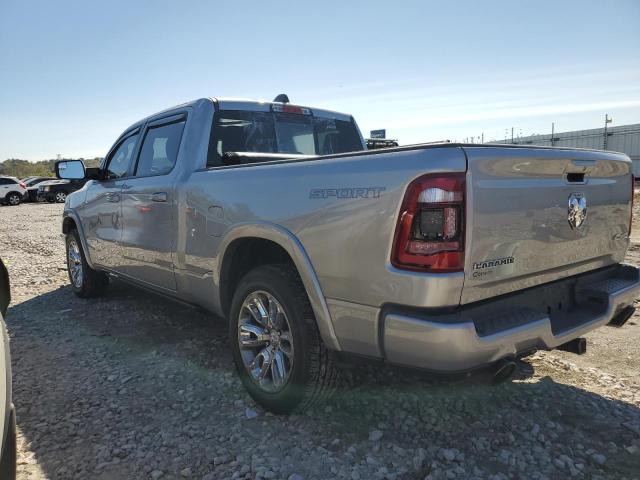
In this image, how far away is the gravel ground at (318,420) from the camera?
246cm

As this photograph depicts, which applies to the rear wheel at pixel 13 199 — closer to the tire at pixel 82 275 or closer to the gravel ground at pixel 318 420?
the tire at pixel 82 275

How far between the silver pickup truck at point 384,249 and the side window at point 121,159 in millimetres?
940

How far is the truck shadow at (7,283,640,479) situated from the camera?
2.51 m

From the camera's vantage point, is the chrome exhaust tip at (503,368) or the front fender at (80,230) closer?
the chrome exhaust tip at (503,368)

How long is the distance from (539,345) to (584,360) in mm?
1791

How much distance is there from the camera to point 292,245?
2596mm

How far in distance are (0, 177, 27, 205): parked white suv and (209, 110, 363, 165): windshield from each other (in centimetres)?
2790

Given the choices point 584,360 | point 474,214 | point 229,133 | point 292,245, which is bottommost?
point 584,360

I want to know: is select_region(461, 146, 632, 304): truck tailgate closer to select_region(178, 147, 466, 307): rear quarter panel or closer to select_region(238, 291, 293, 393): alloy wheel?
select_region(178, 147, 466, 307): rear quarter panel

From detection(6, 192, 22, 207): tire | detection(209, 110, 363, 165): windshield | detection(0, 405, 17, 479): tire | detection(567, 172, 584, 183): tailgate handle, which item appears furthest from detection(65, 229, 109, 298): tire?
detection(6, 192, 22, 207): tire

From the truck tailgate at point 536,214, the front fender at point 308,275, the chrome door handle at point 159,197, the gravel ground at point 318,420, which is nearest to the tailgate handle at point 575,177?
the truck tailgate at point 536,214

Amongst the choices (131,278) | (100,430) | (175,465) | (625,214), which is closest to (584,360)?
(625,214)

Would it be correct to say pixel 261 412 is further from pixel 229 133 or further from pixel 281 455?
pixel 229 133

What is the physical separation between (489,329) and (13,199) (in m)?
30.7
